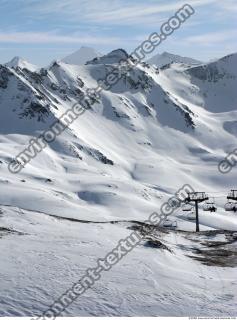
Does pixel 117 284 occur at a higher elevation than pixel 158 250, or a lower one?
lower

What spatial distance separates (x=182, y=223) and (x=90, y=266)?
2610 inches

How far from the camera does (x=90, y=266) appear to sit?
3011 cm

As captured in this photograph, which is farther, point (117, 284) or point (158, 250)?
point (158, 250)

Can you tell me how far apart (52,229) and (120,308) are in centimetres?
1424

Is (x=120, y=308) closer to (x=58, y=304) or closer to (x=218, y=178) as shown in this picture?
(x=58, y=304)

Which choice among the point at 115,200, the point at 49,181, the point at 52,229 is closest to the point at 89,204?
the point at 115,200

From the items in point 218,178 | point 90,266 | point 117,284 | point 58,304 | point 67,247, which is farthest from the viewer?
point 218,178

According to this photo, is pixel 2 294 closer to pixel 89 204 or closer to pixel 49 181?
pixel 89 204

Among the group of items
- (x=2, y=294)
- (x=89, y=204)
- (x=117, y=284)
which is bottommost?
(x=2, y=294)

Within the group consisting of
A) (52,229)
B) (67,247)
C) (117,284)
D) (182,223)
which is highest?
(182,223)

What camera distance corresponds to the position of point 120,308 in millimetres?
25062

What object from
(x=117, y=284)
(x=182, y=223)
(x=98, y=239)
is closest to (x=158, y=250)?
(x=98, y=239)

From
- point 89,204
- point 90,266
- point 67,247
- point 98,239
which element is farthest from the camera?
point 89,204

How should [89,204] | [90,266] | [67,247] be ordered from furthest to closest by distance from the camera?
[89,204] → [67,247] → [90,266]
